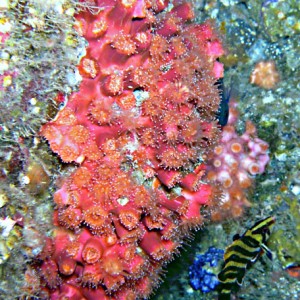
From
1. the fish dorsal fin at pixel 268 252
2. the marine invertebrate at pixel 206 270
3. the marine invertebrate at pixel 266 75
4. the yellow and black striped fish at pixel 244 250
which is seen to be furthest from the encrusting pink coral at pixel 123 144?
the marine invertebrate at pixel 206 270

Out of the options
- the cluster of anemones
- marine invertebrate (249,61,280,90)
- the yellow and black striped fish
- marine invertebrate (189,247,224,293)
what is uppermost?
marine invertebrate (249,61,280,90)

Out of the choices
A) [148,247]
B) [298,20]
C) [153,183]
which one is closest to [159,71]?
[153,183]

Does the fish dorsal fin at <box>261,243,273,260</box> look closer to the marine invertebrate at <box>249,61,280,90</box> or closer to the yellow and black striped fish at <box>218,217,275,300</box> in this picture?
the yellow and black striped fish at <box>218,217,275,300</box>

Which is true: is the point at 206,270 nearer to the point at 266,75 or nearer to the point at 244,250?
the point at 244,250

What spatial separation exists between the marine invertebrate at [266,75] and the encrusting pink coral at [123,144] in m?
1.76

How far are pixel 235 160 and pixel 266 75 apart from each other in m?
1.20

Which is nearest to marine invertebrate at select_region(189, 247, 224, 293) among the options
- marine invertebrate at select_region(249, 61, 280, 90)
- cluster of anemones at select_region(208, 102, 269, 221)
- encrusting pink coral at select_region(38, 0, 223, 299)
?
cluster of anemones at select_region(208, 102, 269, 221)

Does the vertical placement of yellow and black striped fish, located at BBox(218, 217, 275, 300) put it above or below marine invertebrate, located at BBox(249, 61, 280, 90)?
below

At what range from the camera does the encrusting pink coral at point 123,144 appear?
243 centimetres

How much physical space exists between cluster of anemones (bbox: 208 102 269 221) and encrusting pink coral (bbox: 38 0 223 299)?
1.59m

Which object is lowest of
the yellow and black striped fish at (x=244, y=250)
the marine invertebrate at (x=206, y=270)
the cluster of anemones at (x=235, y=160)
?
the marine invertebrate at (x=206, y=270)

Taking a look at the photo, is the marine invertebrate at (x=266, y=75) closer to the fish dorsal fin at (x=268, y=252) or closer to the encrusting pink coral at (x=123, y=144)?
the encrusting pink coral at (x=123, y=144)

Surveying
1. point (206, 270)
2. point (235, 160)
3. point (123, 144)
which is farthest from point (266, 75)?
point (206, 270)

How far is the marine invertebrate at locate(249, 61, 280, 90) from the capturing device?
4.27 meters
